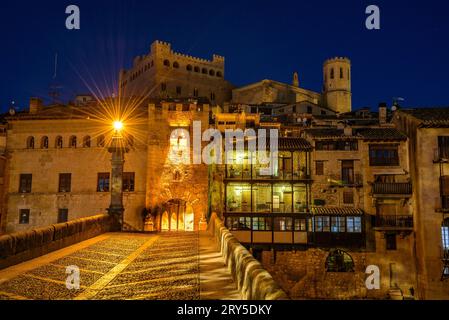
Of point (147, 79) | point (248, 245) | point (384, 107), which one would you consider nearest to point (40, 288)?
point (248, 245)

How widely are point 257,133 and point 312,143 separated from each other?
544 cm

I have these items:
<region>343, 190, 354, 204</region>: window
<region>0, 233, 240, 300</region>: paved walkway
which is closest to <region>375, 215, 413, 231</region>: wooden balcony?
<region>343, 190, 354, 204</region>: window

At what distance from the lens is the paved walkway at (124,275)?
877 cm

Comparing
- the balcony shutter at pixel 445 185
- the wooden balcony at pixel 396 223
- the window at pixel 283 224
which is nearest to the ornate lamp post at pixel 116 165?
the window at pixel 283 224

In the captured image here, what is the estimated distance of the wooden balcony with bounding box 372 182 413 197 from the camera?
3394 centimetres

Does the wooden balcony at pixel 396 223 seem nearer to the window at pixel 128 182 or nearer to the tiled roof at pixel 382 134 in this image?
the tiled roof at pixel 382 134

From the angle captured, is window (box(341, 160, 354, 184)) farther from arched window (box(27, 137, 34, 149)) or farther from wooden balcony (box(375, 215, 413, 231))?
arched window (box(27, 137, 34, 149))

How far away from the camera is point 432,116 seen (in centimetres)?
3375

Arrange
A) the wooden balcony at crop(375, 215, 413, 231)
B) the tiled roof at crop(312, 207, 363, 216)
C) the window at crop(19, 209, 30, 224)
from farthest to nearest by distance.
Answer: the window at crop(19, 209, 30, 224) → the tiled roof at crop(312, 207, 363, 216) → the wooden balcony at crop(375, 215, 413, 231)

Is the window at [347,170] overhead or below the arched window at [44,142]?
below

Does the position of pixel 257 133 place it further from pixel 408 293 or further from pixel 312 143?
pixel 408 293

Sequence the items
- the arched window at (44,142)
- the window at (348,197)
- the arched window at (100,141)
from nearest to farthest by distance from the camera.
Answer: the window at (348,197)
the arched window at (100,141)
the arched window at (44,142)

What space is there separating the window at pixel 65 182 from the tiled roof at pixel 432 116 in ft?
99.4

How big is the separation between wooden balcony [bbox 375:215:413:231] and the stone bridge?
21.1m
